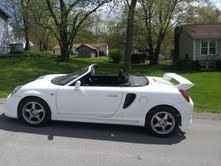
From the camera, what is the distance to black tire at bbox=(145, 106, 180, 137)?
7773 mm

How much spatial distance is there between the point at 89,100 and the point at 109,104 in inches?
15.4

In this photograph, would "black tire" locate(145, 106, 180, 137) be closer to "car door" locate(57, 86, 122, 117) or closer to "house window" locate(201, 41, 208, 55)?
"car door" locate(57, 86, 122, 117)

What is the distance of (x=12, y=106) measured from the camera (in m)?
8.16

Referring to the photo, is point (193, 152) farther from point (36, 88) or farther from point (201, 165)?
point (36, 88)

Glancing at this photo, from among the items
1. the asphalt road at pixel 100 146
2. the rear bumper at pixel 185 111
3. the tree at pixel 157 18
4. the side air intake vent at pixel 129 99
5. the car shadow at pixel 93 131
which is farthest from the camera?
the tree at pixel 157 18

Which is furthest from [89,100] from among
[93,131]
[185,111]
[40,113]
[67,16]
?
[67,16]

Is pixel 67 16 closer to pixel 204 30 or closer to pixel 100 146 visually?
pixel 204 30

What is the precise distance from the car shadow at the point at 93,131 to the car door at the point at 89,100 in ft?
1.12

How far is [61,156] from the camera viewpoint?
629cm

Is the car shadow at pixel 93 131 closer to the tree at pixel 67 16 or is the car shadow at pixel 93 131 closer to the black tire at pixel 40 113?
the black tire at pixel 40 113

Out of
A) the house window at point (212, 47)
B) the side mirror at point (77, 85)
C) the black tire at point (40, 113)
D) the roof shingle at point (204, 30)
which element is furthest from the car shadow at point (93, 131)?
the house window at point (212, 47)

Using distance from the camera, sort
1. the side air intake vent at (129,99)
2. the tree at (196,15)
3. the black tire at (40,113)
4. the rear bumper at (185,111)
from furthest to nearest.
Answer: the tree at (196,15)
the black tire at (40,113)
the side air intake vent at (129,99)
the rear bumper at (185,111)

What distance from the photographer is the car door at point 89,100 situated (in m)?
7.89

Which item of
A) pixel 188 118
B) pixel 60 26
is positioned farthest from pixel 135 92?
pixel 60 26
